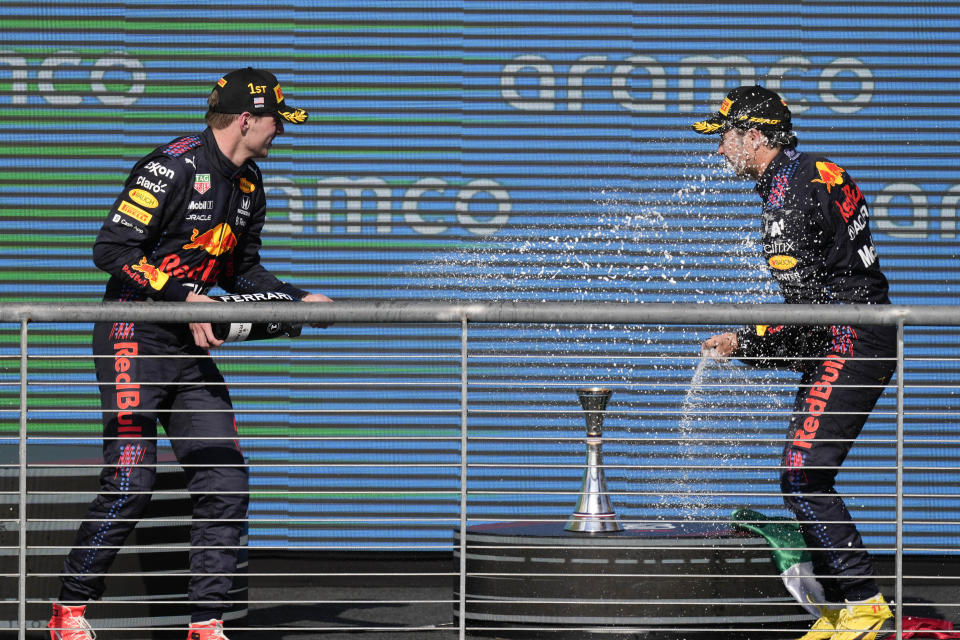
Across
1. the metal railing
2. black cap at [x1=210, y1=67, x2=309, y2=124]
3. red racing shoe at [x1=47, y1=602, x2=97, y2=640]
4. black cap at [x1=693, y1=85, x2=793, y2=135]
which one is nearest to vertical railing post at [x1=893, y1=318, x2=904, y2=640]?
the metal railing

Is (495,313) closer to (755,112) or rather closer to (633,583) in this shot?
(633,583)

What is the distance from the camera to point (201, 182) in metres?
4.44

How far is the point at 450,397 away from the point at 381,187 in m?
1.26

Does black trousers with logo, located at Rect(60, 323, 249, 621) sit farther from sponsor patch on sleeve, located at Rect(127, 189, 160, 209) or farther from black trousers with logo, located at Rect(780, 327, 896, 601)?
black trousers with logo, located at Rect(780, 327, 896, 601)

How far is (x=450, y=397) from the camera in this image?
763 cm

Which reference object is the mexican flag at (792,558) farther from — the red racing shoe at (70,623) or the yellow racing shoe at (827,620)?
the red racing shoe at (70,623)

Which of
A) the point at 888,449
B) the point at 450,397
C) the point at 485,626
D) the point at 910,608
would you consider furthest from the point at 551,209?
the point at 485,626

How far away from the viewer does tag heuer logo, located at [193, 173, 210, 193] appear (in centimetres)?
443

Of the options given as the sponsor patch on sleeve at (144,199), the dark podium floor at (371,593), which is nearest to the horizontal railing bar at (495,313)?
the sponsor patch on sleeve at (144,199)

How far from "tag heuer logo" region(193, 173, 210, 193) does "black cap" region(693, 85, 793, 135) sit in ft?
5.97

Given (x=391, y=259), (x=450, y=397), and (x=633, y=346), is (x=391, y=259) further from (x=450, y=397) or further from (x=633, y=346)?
(x=633, y=346)

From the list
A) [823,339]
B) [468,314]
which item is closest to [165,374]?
[468,314]

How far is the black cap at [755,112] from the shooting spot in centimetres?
473

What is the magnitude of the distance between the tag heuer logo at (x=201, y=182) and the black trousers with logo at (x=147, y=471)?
1.58 ft
